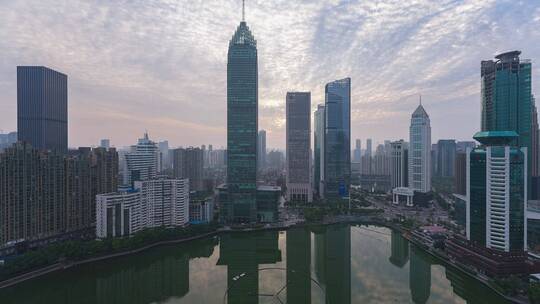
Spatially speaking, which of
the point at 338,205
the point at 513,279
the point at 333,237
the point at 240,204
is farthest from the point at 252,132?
the point at 513,279

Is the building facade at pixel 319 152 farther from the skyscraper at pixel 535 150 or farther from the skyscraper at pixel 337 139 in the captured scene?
the skyscraper at pixel 535 150

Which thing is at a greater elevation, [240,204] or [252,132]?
[252,132]

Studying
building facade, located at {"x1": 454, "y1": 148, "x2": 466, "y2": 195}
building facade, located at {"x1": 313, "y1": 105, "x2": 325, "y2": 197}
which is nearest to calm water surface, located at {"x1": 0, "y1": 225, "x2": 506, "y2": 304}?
building facade, located at {"x1": 454, "y1": 148, "x2": 466, "y2": 195}

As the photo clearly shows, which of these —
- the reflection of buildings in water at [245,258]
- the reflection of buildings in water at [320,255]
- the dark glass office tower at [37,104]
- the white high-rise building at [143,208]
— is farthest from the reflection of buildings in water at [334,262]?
the dark glass office tower at [37,104]

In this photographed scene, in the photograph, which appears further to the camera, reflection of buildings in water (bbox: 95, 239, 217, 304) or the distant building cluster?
the distant building cluster

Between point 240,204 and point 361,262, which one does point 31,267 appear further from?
point 361,262

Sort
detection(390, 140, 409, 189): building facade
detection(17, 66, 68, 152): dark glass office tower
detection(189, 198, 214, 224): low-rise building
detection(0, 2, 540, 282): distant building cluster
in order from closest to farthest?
1. detection(0, 2, 540, 282): distant building cluster
2. detection(189, 198, 214, 224): low-rise building
3. detection(17, 66, 68, 152): dark glass office tower
4. detection(390, 140, 409, 189): building facade

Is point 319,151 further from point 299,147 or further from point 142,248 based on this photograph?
point 142,248

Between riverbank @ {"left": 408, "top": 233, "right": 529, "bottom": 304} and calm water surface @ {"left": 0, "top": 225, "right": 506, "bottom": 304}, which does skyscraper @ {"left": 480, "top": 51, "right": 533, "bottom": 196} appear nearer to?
riverbank @ {"left": 408, "top": 233, "right": 529, "bottom": 304}
